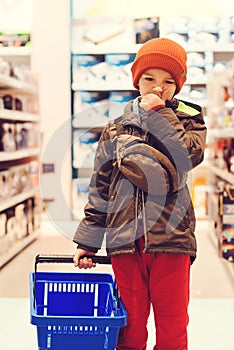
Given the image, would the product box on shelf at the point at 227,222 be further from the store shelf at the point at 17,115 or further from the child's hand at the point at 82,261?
the child's hand at the point at 82,261

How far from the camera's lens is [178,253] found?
1.50m

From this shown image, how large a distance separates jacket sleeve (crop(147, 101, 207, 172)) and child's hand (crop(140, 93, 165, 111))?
0.06 feet

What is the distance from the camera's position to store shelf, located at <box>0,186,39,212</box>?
3522 millimetres

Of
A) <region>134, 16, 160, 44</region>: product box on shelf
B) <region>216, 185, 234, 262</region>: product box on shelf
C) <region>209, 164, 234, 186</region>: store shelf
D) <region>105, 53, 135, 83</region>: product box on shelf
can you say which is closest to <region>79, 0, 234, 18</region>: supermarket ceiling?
<region>134, 16, 160, 44</region>: product box on shelf

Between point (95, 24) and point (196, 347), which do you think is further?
point (95, 24)

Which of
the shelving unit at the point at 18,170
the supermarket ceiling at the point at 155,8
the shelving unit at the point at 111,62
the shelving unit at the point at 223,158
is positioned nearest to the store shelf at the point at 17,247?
the shelving unit at the point at 18,170

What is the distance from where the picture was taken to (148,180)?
146 cm

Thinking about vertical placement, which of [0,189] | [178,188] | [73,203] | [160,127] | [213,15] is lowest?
[73,203]

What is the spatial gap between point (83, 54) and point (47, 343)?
14.4 feet

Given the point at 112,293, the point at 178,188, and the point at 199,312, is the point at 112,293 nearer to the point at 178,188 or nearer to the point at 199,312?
the point at 178,188

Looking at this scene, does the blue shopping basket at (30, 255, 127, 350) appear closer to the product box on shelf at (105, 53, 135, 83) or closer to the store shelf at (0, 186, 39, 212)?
the store shelf at (0, 186, 39, 212)

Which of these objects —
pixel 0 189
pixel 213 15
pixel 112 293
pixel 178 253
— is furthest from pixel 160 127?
pixel 213 15

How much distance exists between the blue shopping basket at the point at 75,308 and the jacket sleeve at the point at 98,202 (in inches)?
2.3

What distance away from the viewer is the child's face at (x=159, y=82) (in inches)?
59.8
